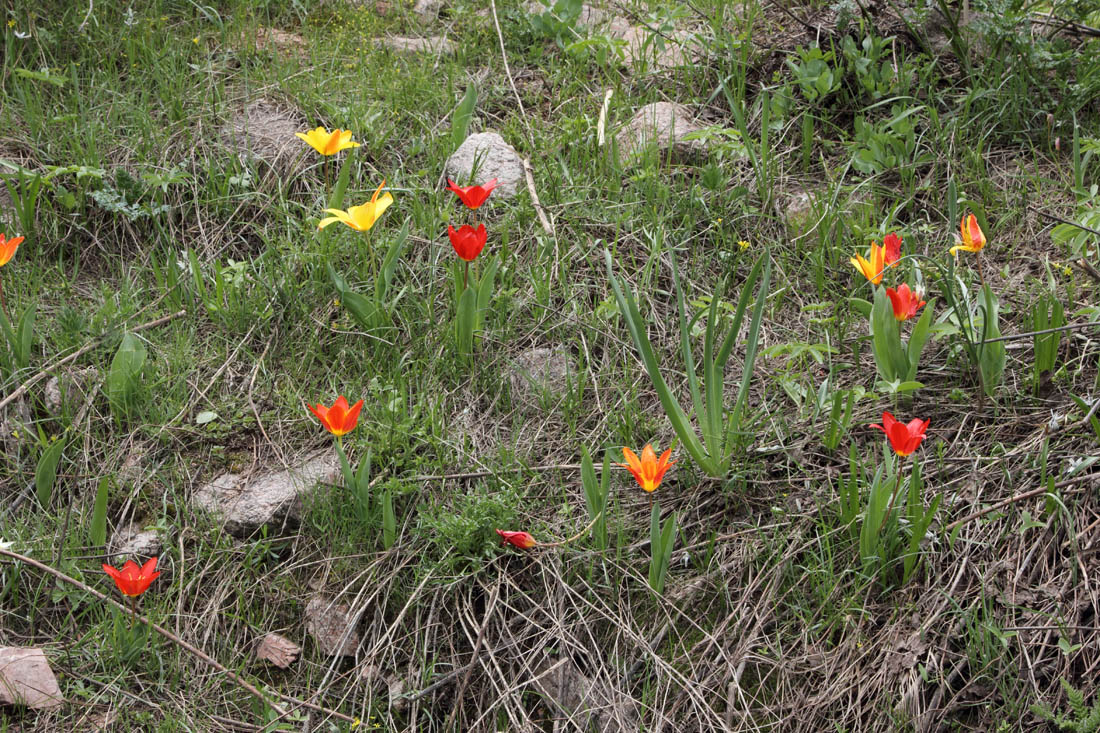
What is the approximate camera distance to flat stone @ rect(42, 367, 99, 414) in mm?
2461

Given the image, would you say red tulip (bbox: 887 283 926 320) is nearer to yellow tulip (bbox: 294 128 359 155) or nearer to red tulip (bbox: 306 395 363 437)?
red tulip (bbox: 306 395 363 437)

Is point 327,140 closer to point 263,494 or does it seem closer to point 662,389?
point 263,494

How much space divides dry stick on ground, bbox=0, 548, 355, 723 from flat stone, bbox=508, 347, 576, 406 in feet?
2.96

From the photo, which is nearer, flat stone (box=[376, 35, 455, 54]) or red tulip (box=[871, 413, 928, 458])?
red tulip (box=[871, 413, 928, 458])

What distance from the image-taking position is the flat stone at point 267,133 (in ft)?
10.3

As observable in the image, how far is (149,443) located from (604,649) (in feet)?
4.20

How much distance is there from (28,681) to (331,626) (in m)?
0.62

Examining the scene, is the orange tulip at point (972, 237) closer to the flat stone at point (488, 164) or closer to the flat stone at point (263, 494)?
the flat stone at point (488, 164)

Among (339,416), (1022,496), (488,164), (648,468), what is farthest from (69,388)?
(1022,496)

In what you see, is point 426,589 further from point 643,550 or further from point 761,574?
point 761,574

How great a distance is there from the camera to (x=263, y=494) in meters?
2.28

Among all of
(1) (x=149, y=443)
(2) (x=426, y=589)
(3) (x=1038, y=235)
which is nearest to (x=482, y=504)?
(2) (x=426, y=589)

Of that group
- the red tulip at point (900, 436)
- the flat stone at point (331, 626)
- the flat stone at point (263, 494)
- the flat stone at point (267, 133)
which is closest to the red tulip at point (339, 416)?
the flat stone at point (263, 494)

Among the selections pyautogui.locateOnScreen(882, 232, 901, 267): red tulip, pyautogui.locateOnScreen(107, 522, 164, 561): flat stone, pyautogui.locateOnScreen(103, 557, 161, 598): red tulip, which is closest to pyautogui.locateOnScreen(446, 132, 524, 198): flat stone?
pyautogui.locateOnScreen(882, 232, 901, 267): red tulip
